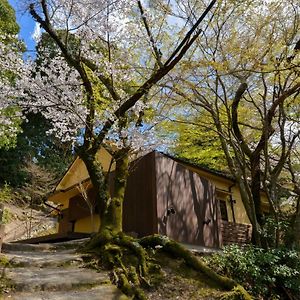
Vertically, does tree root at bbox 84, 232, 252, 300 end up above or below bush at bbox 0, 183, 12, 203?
below

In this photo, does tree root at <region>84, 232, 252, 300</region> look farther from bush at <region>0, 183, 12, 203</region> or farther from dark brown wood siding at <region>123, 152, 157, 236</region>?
bush at <region>0, 183, 12, 203</region>

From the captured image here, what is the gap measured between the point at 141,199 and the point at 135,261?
3501 mm

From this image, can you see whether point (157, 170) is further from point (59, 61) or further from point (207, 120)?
point (59, 61)

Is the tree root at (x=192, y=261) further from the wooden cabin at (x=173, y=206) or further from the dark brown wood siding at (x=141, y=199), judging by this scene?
the dark brown wood siding at (x=141, y=199)

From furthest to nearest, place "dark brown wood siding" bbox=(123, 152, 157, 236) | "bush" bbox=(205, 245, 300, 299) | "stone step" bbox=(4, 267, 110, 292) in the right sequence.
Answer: "dark brown wood siding" bbox=(123, 152, 157, 236) → "bush" bbox=(205, 245, 300, 299) → "stone step" bbox=(4, 267, 110, 292)

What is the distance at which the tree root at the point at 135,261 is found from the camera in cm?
514

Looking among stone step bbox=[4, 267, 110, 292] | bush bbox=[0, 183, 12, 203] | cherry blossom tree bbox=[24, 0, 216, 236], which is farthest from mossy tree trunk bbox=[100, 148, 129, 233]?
bush bbox=[0, 183, 12, 203]

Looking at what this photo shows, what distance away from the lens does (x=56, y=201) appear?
1605cm

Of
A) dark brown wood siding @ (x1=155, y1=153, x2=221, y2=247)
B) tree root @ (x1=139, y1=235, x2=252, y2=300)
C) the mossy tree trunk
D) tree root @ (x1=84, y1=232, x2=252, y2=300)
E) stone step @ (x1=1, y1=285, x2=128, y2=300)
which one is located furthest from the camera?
dark brown wood siding @ (x1=155, y1=153, x2=221, y2=247)

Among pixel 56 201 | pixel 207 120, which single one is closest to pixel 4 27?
pixel 56 201

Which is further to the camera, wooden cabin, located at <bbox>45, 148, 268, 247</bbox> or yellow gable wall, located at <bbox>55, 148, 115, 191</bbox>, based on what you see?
yellow gable wall, located at <bbox>55, 148, 115, 191</bbox>

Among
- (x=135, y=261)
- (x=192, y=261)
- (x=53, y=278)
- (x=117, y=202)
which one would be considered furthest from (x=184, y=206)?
(x=53, y=278)

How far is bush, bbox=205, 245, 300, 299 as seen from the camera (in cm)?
620

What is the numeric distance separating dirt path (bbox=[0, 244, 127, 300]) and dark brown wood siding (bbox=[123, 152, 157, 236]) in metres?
3.06
